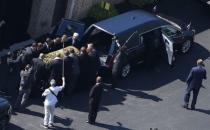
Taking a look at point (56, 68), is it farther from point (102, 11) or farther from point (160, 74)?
point (102, 11)

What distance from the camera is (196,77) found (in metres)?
26.3

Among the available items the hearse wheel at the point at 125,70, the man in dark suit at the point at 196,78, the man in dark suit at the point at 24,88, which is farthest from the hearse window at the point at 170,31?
the man in dark suit at the point at 24,88

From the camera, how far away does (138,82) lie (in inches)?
1117

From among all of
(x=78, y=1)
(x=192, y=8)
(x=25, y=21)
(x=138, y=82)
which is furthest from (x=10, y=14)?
(x=192, y=8)

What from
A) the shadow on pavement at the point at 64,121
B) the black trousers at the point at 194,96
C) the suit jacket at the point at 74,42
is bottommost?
the shadow on pavement at the point at 64,121

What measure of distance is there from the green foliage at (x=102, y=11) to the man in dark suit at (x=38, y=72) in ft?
22.0

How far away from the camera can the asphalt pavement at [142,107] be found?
25.3 meters

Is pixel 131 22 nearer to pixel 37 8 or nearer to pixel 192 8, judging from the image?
pixel 37 8

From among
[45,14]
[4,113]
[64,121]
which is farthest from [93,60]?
[45,14]

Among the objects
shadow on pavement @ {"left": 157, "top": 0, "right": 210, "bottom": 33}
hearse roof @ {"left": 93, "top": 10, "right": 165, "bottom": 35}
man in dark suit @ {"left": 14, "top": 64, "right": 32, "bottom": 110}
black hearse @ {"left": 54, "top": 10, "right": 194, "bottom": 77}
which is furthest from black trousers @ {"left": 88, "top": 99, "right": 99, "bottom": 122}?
shadow on pavement @ {"left": 157, "top": 0, "right": 210, "bottom": 33}

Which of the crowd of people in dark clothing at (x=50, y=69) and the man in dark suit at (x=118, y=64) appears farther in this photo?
the man in dark suit at (x=118, y=64)

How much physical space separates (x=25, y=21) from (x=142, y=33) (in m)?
4.86

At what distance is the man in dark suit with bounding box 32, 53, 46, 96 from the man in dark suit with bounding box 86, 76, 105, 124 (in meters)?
2.09

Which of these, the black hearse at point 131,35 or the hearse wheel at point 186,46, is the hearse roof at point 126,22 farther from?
the hearse wheel at point 186,46
